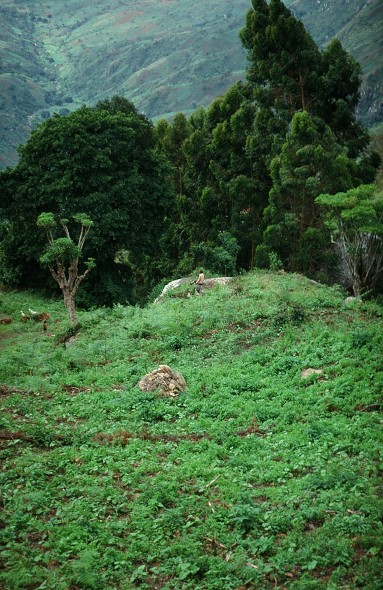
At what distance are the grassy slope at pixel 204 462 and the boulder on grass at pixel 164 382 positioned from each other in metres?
0.26

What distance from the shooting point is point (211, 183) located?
3669 cm

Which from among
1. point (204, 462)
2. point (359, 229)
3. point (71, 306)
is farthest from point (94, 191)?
point (204, 462)

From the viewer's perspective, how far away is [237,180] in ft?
109

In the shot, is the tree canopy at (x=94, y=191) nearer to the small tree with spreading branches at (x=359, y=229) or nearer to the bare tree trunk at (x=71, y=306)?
the bare tree trunk at (x=71, y=306)

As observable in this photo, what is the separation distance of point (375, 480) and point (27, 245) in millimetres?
25454

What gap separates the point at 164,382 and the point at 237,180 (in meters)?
21.9

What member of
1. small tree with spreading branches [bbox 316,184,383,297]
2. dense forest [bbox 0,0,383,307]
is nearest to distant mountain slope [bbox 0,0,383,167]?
dense forest [bbox 0,0,383,307]

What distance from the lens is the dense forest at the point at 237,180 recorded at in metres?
28.5

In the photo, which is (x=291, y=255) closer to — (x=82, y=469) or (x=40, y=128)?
(x=40, y=128)

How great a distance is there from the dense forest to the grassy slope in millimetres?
12027

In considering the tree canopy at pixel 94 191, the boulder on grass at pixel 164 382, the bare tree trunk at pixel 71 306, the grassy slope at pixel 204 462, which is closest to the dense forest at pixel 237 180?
the tree canopy at pixel 94 191

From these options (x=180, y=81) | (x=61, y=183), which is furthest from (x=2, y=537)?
(x=180, y=81)

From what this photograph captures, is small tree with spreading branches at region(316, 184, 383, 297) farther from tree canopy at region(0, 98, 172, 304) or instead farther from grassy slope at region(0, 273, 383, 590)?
tree canopy at region(0, 98, 172, 304)

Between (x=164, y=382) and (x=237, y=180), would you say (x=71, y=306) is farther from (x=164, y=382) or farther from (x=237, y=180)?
(x=237, y=180)
